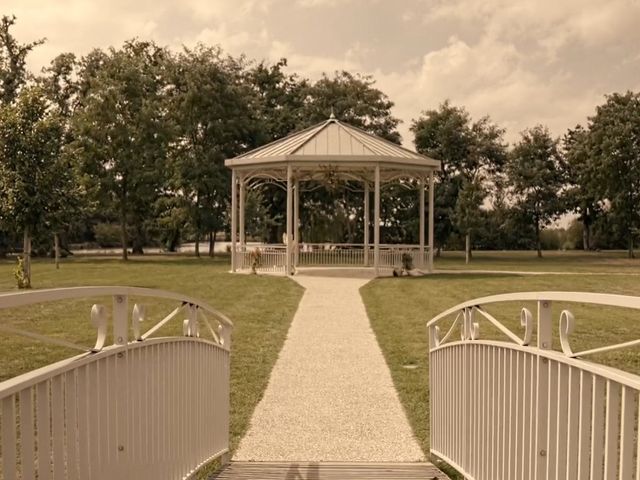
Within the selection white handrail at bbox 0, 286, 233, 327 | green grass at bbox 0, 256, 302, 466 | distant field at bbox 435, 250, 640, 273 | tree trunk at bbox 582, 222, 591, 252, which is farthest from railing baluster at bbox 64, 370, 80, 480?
tree trunk at bbox 582, 222, 591, 252

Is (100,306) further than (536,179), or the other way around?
(536,179)

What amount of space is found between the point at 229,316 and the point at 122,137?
1074 inches

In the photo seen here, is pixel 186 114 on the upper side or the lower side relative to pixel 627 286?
upper

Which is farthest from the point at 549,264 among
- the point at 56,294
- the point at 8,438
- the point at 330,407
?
the point at 8,438

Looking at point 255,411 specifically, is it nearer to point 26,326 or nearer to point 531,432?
point 531,432

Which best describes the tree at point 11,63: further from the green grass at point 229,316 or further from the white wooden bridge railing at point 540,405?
the white wooden bridge railing at point 540,405

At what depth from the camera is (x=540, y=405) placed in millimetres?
2846

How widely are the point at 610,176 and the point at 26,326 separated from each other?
41.0m

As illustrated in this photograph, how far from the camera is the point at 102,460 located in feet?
8.93

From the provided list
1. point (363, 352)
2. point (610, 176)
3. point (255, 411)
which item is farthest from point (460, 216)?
point (255, 411)

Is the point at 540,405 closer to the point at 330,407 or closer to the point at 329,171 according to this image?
the point at 330,407

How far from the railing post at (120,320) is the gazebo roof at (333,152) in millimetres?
20217

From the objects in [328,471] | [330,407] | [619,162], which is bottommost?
[330,407]

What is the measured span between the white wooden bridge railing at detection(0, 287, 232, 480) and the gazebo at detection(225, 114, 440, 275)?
Result: 18956mm
